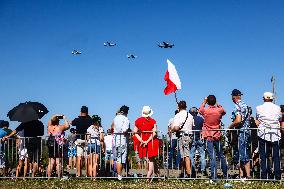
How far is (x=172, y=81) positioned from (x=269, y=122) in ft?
10.3

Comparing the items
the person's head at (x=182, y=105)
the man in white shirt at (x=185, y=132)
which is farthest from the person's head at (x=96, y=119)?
the person's head at (x=182, y=105)

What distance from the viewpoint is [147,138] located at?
11.0m

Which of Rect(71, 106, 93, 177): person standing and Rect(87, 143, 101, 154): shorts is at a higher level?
Rect(71, 106, 93, 177): person standing

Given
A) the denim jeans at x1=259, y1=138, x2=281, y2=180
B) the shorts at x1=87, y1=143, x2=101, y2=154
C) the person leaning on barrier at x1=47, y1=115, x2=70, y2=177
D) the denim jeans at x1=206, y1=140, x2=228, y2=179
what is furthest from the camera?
the shorts at x1=87, y1=143, x2=101, y2=154

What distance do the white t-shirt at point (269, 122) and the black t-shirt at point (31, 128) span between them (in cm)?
605

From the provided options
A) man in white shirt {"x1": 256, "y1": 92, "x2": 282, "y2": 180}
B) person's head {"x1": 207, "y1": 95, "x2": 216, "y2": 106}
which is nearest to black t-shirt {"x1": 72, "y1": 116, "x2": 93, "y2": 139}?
person's head {"x1": 207, "y1": 95, "x2": 216, "y2": 106}

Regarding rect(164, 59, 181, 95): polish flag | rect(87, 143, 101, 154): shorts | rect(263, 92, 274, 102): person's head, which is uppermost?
rect(164, 59, 181, 95): polish flag

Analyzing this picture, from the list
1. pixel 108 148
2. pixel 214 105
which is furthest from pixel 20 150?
pixel 214 105

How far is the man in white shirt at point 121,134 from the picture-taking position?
37.5ft

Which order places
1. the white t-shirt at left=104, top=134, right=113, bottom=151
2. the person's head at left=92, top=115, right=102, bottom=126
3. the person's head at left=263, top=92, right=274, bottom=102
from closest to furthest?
the person's head at left=263, top=92, right=274, bottom=102
the person's head at left=92, top=115, right=102, bottom=126
the white t-shirt at left=104, top=134, right=113, bottom=151

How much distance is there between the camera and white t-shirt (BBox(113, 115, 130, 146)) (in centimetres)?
1151

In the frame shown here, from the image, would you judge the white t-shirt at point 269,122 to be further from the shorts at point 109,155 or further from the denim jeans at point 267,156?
the shorts at point 109,155

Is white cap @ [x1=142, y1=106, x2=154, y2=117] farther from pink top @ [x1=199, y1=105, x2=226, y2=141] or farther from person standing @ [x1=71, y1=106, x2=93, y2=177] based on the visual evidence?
person standing @ [x1=71, y1=106, x2=93, y2=177]

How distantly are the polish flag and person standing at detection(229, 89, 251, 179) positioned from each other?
7.02 ft
